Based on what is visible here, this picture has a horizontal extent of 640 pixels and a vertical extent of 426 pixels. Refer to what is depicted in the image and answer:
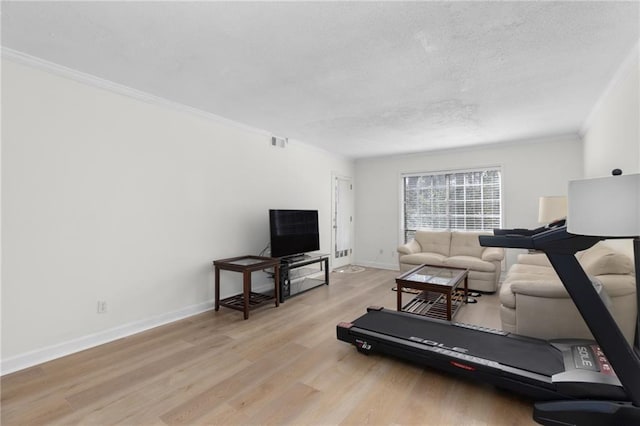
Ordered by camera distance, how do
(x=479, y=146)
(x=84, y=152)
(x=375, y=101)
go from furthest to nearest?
(x=479, y=146)
(x=375, y=101)
(x=84, y=152)

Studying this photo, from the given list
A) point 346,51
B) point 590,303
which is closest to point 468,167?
point 346,51

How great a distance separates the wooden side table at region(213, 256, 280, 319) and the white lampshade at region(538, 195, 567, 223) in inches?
148

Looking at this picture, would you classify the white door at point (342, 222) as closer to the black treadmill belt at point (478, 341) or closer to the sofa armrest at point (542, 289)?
the black treadmill belt at point (478, 341)

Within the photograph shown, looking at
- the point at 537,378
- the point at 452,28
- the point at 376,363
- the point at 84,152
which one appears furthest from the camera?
the point at 84,152

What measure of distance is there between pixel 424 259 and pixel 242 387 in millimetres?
3735

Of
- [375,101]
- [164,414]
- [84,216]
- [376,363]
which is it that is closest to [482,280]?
[376,363]

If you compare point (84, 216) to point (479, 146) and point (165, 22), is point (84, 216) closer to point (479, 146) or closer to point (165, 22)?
point (165, 22)

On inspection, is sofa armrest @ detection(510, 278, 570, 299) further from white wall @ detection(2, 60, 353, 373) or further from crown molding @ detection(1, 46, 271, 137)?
crown molding @ detection(1, 46, 271, 137)

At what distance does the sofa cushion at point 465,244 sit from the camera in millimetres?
5098

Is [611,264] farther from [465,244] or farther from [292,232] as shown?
[292,232]

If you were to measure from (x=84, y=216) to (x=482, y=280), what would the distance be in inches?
197

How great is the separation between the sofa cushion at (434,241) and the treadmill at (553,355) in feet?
9.68

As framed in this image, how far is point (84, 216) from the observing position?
2.72 meters

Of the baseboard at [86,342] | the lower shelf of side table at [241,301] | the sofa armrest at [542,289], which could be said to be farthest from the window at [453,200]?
the baseboard at [86,342]
